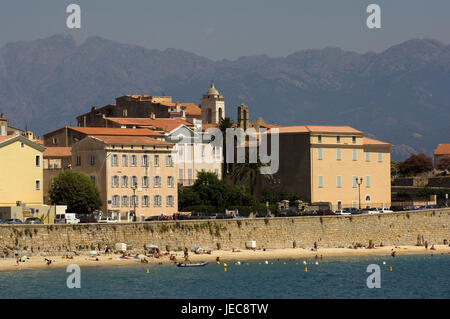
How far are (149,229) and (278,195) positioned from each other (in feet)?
86.2

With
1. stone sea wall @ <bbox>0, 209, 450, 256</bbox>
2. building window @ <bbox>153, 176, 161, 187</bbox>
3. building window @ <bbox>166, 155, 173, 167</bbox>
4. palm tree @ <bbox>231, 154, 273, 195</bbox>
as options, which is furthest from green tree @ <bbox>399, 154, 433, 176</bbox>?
building window @ <bbox>153, 176, 161, 187</bbox>

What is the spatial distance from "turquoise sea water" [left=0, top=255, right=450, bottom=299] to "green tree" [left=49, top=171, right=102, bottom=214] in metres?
14.3

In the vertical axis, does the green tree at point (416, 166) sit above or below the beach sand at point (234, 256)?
above

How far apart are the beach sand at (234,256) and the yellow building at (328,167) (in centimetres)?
1450

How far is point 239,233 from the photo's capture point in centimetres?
8144

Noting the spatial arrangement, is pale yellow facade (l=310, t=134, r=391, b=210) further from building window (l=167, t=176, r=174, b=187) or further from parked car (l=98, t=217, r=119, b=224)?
parked car (l=98, t=217, r=119, b=224)

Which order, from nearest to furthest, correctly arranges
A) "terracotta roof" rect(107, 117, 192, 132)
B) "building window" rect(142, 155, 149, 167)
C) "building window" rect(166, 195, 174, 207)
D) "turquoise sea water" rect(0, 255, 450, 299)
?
1. "turquoise sea water" rect(0, 255, 450, 299)
2. "building window" rect(142, 155, 149, 167)
3. "building window" rect(166, 195, 174, 207)
4. "terracotta roof" rect(107, 117, 192, 132)

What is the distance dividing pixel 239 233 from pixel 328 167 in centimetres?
2353

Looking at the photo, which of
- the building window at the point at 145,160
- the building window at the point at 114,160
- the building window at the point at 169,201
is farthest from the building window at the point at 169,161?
the building window at the point at 114,160

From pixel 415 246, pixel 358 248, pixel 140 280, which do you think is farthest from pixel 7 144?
pixel 415 246

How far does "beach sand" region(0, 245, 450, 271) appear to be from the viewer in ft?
232

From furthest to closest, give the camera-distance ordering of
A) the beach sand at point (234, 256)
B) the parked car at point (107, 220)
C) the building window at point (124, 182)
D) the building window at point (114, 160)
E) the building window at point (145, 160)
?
the building window at point (145, 160)
the building window at point (124, 182)
the building window at point (114, 160)
the parked car at point (107, 220)
the beach sand at point (234, 256)

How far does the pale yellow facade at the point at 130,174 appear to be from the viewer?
89812 millimetres

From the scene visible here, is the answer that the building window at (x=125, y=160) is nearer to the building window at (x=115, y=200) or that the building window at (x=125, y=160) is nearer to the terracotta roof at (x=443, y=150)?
the building window at (x=115, y=200)
